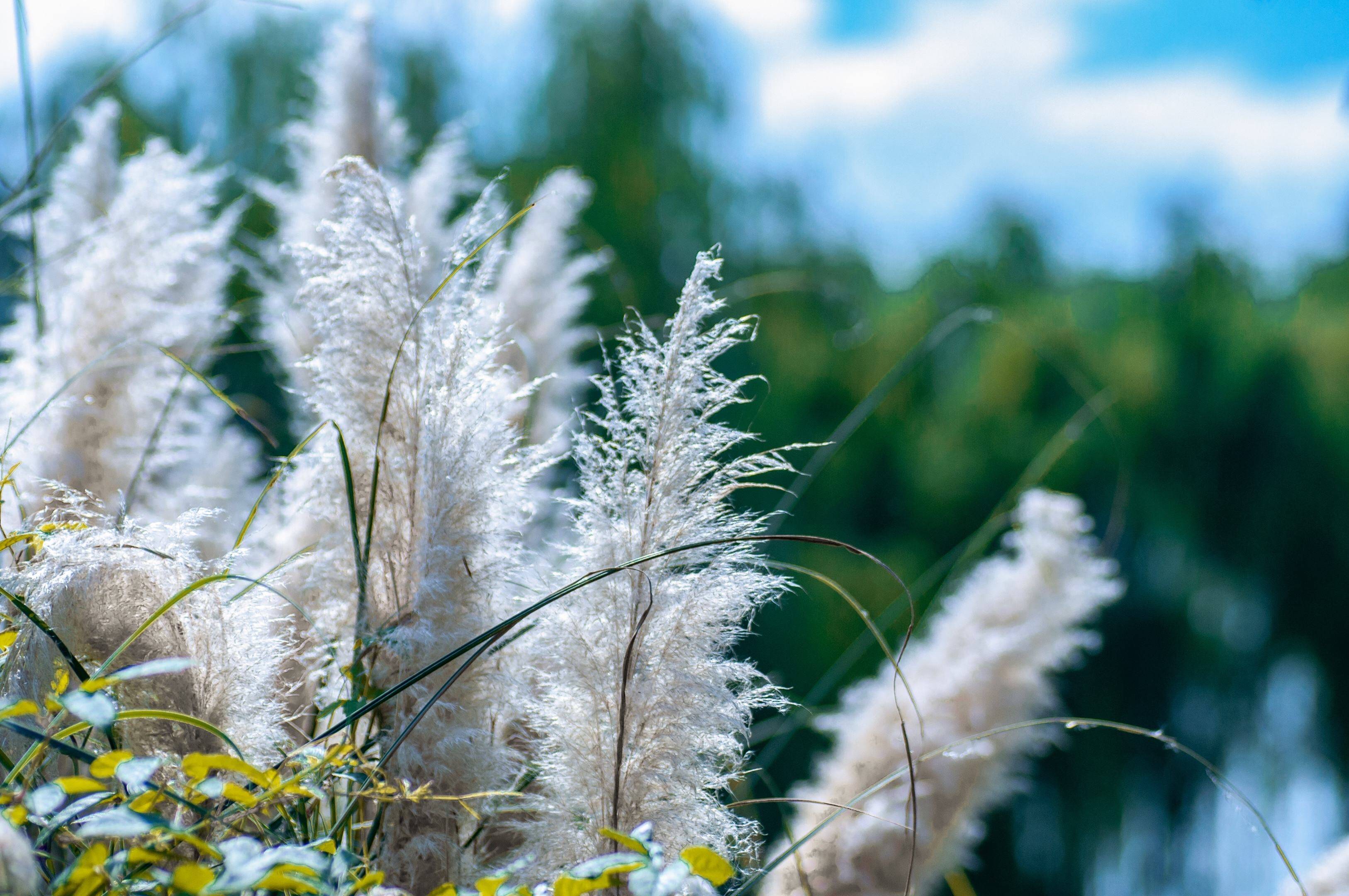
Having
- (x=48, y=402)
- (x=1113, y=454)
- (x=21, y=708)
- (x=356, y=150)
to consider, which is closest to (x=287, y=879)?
(x=21, y=708)

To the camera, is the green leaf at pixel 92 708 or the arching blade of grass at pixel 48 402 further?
the arching blade of grass at pixel 48 402

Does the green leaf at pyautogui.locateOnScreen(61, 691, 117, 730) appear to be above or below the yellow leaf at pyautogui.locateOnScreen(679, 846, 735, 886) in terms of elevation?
above

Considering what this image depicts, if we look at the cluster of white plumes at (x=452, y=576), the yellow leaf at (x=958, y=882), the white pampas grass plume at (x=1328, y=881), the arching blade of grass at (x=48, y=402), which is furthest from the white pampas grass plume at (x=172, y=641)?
the white pampas grass plume at (x=1328, y=881)

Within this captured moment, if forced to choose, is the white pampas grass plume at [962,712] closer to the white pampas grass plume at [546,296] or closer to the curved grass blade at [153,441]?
the white pampas grass plume at [546,296]

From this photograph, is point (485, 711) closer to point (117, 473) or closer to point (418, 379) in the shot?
point (418, 379)

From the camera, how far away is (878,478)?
10.4ft

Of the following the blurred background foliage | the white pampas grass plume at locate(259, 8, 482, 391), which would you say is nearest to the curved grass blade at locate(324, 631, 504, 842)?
the white pampas grass plume at locate(259, 8, 482, 391)

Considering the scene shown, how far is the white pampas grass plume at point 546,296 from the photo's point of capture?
1075 mm

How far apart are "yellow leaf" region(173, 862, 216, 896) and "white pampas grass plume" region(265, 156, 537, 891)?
217 mm

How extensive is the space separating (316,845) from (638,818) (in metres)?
0.20

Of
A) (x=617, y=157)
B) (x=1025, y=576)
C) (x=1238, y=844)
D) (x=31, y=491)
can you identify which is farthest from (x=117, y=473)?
(x=617, y=157)

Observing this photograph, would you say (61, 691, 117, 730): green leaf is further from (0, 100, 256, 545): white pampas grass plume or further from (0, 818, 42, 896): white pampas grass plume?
(0, 100, 256, 545): white pampas grass plume

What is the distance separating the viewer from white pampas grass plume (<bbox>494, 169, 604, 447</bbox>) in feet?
3.53

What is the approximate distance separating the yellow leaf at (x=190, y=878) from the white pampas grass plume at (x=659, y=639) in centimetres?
26
